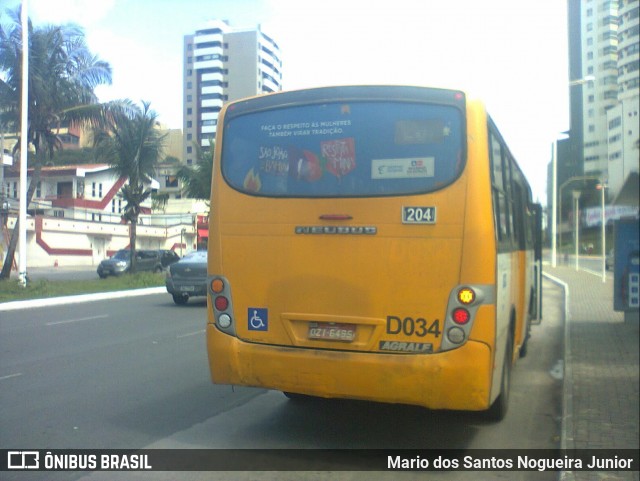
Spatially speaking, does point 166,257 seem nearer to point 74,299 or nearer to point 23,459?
point 74,299

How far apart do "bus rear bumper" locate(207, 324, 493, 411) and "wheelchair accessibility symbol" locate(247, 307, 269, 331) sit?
149 millimetres

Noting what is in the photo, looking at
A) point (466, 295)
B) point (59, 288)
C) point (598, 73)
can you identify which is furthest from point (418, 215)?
point (59, 288)

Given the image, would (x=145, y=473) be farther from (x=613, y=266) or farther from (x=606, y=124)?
(x=606, y=124)

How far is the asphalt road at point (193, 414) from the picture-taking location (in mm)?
5719

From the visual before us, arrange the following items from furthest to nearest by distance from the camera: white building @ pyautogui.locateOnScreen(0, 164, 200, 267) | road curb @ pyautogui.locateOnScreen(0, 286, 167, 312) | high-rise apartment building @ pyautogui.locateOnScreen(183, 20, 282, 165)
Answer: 1. high-rise apartment building @ pyautogui.locateOnScreen(183, 20, 282, 165)
2. white building @ pyautogui.locateOnScreen(0, 164, 200, 267)
3. road curb @ pyautogui.locateOnScreen(0, 286, 167, 312)

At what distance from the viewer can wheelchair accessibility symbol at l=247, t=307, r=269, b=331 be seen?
556 centimetres

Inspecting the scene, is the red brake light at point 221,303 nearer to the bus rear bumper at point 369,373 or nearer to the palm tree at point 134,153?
the bus rear bumper at point 369,373

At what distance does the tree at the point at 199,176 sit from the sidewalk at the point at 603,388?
89.2 ft

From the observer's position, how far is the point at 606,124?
335cm

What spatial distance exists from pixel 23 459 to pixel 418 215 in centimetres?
372

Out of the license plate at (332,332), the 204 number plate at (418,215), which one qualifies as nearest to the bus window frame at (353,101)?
the 204 number plate at (418,215)

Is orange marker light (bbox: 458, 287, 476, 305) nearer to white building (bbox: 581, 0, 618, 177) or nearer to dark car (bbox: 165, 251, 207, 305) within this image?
white building (bbox: 581, 0, 618, 177)

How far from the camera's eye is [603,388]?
6.99 m

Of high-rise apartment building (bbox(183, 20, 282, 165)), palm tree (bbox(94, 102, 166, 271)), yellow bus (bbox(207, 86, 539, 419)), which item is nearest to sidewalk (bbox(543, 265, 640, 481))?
yellow bus (bbox(207, 86, 539, 419))
